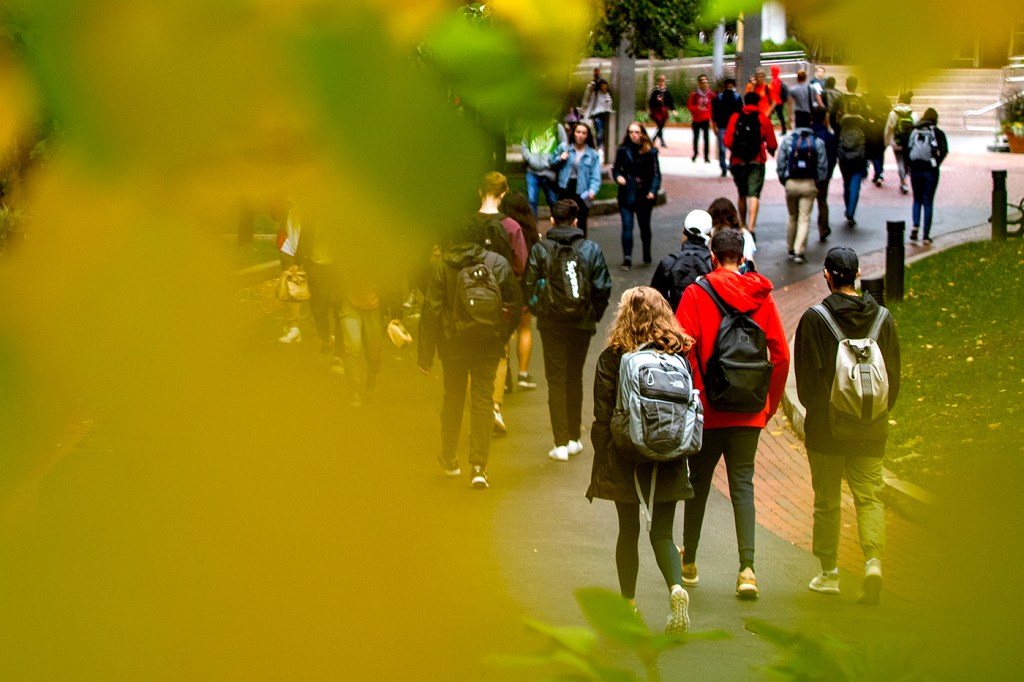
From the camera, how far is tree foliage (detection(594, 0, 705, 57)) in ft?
3.02

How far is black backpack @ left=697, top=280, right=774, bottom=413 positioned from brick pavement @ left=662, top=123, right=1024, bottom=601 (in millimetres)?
620

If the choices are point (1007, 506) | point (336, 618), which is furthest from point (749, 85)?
point (336, 618)

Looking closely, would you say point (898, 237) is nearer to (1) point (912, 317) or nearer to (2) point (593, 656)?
(1) point (912, 317)

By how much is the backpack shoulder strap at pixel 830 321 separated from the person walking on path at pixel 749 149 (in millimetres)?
653

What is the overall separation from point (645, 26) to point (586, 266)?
6057 millimetres

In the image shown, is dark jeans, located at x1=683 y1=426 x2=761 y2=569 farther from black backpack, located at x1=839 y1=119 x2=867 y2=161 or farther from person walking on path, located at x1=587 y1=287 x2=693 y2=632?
black backpack, located at x1=839 y1=119 x2=867 y2=161

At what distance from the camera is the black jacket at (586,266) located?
6941mm

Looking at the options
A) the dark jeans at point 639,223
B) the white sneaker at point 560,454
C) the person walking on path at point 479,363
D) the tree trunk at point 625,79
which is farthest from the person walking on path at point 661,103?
the dark jeans at point 639,223

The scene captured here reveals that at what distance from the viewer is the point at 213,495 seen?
95 cm

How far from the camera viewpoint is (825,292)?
1129 centimetres

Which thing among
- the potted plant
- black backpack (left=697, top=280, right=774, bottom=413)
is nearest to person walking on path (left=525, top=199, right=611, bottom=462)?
black backpack (left=697, top=280, right=774, bottom=413)

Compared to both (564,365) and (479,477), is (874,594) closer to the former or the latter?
(479,477)

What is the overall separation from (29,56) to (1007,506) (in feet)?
2.51

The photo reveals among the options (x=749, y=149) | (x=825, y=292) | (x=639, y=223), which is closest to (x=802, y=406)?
(x=825, y=292)
